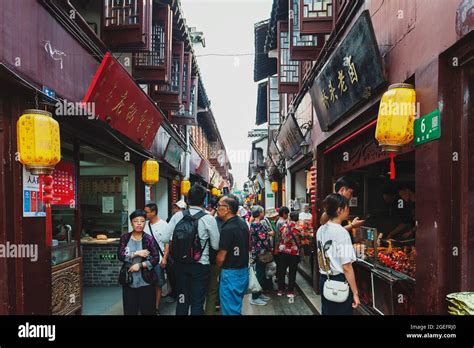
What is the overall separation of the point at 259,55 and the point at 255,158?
16.7 metres

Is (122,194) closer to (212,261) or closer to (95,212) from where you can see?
(95,212)

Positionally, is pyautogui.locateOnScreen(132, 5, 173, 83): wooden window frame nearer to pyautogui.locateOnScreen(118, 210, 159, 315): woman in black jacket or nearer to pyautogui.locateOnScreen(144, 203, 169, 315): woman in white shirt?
pyautogui.locateOnScreen(144, 203, 169, 315): woman in white shirt

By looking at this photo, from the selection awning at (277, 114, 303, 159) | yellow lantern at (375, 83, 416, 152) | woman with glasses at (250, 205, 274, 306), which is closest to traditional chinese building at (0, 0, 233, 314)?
awning at (277, 114, 303, 159)

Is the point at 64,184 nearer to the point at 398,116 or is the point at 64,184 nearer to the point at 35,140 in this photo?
the point at 35,140

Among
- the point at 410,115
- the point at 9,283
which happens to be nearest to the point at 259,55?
the point at 410,115

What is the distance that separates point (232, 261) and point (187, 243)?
72cm

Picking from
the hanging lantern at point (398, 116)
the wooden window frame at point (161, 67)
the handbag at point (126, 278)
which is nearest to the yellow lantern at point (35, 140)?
the handbag at point (126, 278)

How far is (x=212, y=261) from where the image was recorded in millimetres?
5680

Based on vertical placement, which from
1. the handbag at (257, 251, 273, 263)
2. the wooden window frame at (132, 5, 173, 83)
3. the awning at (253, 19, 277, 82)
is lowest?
the handbag at (257, 251, 273, 263)

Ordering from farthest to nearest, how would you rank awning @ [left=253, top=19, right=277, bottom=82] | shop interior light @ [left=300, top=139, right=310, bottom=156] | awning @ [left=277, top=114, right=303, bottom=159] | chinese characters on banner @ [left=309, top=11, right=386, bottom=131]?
awning @ [left=253, top=19, right=277, bottom=82] → awning @ [left=277, top=114, right=303, bottom=159] → shop interior light @ [left=300, top=139, right=310, bottom=156] → chinese characters on banner @ [left=309, top=11, right=386, bottom=131]

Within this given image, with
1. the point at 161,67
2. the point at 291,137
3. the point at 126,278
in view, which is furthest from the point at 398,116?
the point at 291,137

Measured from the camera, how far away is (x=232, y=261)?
17.5ft

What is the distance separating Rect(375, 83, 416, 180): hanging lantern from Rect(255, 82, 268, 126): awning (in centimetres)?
1509

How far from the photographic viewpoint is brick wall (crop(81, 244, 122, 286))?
9492mm
